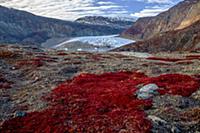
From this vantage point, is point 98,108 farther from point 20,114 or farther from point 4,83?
point 4,83

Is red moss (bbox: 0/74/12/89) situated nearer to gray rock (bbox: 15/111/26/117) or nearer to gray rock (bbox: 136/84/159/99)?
gray rock (bbox: 15/111/26/117)

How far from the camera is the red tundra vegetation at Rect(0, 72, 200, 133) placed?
2397 cm

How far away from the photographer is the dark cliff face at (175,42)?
145 meters

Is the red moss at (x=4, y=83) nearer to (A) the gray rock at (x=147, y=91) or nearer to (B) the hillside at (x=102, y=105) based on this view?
(B) the hillside at (x=102, y=105)

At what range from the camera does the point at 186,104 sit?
28.0 m

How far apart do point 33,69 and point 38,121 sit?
25767 millimetres

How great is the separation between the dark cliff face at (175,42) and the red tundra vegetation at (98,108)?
346ft

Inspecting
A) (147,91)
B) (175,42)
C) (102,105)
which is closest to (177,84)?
(147,91)

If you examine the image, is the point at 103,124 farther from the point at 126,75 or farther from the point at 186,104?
the point at 126,75

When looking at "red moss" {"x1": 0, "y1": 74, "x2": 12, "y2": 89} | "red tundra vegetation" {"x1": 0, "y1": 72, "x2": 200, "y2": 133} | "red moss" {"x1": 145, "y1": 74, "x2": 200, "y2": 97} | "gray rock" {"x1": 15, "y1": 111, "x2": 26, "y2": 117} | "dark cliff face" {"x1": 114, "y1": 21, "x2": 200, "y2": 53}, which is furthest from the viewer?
"dark cliff face" {"x1": 114, "y1": 21, "x2": 200, "y2": 53}

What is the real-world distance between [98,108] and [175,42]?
132351 millimetres

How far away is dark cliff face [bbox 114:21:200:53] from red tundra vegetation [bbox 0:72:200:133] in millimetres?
105512

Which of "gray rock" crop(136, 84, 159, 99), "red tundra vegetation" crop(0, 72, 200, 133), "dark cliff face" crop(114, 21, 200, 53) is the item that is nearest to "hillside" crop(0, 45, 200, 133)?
"red tundra vegetation" crop(0, 72, 200, 133)

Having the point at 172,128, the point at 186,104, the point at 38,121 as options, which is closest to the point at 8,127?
the point at 38,121
